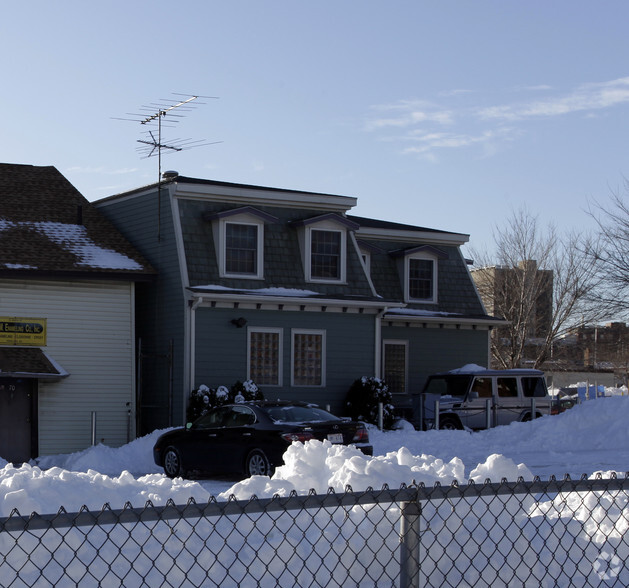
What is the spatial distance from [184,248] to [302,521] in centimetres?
2088

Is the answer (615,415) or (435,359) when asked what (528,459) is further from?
(435,359)

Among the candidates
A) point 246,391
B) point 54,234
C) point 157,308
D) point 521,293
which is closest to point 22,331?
point 54,234

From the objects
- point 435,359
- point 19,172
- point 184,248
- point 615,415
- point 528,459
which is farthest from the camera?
point 435,359

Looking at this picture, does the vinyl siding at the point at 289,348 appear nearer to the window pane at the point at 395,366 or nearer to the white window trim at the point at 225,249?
the white window trim at the point at 225,249

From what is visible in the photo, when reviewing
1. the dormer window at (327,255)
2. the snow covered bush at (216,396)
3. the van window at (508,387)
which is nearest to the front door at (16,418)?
the snow covered bush at (216,396)

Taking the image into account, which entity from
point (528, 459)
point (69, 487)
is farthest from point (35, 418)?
point (69, 487)

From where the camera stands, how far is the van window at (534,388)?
29.7 m

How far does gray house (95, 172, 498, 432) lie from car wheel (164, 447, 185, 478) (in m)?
5.61

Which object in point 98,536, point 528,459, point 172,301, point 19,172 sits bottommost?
point 528,459

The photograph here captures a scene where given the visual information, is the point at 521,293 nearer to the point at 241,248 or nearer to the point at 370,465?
the point at 241,248

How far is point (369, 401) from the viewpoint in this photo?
28.3 metres

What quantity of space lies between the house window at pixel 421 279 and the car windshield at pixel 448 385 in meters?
3.61

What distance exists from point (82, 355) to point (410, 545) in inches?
893

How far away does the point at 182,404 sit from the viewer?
2656cm
